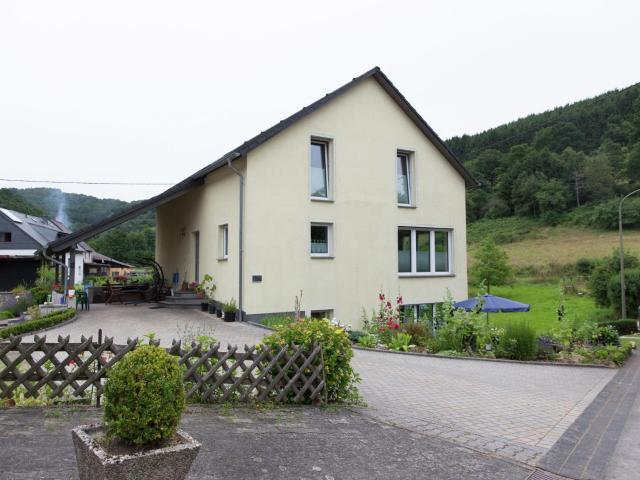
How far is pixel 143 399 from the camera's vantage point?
3195mm

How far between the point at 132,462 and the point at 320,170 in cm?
1419

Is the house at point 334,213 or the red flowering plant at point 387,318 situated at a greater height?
the house at point 334,213

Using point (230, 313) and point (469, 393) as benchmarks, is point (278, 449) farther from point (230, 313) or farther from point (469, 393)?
point (230, 313)

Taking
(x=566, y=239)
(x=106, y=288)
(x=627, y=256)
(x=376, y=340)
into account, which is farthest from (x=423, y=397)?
(x=566, y=239)

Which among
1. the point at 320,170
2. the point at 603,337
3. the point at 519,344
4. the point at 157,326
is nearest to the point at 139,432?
the point at 519,344

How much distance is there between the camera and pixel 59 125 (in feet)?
78.5

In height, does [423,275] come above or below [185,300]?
above

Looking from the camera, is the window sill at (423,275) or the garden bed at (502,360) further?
the window sill at (423,275)

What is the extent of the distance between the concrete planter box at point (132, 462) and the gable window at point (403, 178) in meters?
16.0

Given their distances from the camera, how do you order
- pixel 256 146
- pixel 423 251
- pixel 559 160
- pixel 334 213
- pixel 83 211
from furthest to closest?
1. pixel 559 160
2. pixel 83 211
3. pixel 423 251
4. pixel 334 213
5. pixel 256 146

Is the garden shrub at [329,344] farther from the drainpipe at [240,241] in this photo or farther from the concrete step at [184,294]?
the concrete step at [184,294]

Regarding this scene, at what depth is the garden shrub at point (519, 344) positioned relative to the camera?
11.5m

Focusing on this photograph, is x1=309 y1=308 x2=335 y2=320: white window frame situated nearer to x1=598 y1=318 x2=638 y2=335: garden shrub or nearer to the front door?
the front door

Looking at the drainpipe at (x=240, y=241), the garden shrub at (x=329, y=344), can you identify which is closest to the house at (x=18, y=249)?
the drainpipe at (x=240, y=241)
